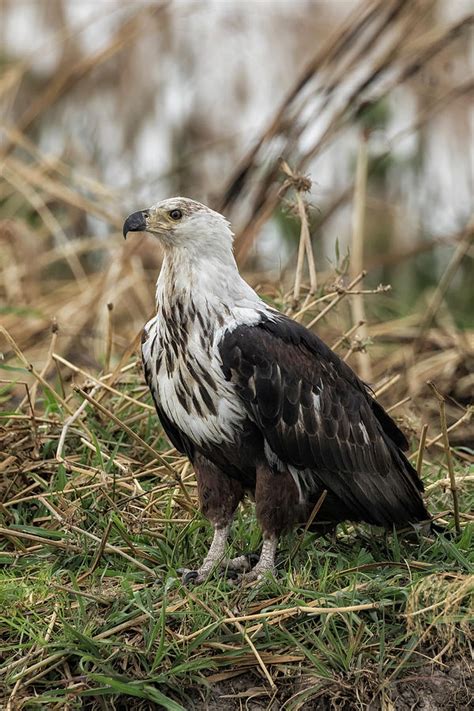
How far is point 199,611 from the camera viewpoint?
339cm

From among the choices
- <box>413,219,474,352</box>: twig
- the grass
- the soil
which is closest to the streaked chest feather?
the grass

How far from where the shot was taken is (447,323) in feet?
23.7

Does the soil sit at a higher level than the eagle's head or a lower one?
lower

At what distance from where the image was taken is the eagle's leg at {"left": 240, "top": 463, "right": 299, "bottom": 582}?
3725 mm

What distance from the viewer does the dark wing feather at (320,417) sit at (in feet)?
12.0

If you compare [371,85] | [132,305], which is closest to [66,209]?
[132,305]

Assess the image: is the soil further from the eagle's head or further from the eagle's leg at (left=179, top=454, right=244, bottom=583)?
the eagle's head

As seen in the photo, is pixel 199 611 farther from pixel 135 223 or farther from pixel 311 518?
pixel 135 223

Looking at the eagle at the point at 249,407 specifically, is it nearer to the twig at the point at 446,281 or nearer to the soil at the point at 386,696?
the soil at the point at 386,696

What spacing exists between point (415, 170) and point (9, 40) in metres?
3.99

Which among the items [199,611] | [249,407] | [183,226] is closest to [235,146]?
[183,226]

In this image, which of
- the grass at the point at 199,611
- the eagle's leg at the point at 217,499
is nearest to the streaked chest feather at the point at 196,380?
the eagle's leg at the point at 217,499

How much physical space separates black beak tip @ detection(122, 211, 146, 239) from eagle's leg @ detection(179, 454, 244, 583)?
34.7 inches

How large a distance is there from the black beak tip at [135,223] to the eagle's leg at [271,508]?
99 centimetres
